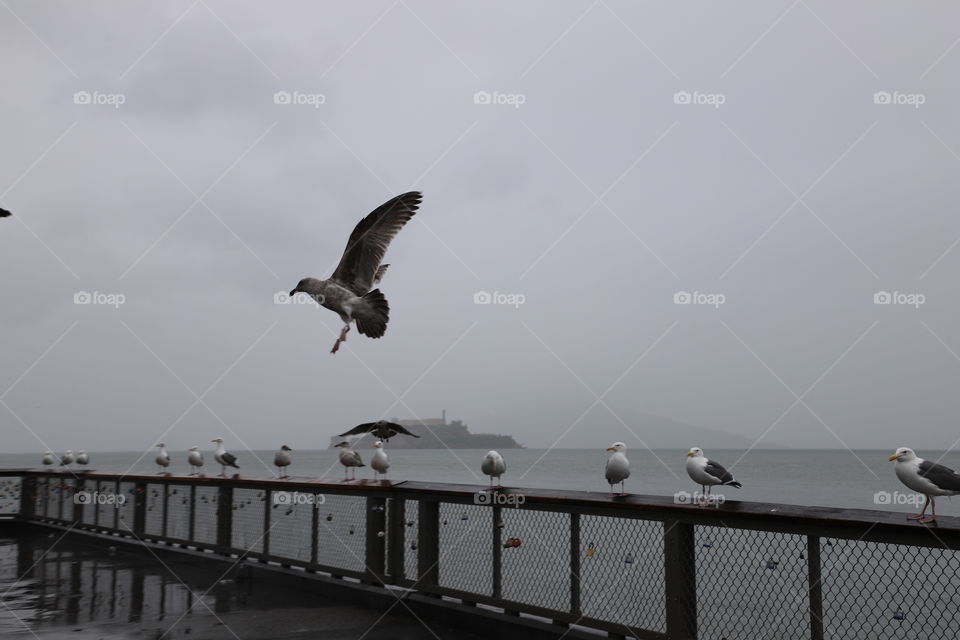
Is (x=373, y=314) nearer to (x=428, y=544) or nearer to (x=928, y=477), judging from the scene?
(x=428, y=544)

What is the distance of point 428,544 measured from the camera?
6.90 meters

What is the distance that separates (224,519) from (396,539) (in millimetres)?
3344

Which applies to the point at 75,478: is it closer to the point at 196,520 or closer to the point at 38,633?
the point at 196,520

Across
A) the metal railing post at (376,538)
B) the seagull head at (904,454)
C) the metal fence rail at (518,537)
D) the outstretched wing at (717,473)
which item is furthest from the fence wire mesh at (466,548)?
the seagull head at (904,454)

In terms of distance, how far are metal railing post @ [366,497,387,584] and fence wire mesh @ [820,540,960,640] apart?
3929mm

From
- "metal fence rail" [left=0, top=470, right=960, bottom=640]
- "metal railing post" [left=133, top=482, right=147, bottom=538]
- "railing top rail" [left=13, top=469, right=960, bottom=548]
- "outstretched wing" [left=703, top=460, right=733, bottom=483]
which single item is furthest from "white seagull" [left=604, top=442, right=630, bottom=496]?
"metal railing post" [left=133, top=482, right=147, bottom=538]

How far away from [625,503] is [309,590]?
4.09m

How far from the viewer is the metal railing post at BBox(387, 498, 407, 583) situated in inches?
282

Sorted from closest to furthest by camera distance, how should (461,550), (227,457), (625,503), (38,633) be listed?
(625,503), (38,633), (461,550), (227,457)

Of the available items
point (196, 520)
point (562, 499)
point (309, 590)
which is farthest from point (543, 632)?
point (196, 520)

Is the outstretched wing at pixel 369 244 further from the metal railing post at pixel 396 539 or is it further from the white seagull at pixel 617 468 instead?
the white seagull at pixel 617 468

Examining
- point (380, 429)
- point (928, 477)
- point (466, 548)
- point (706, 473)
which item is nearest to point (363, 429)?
point (380, 429)

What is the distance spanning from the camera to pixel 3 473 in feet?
49.5

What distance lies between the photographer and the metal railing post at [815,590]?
14.2 ft
